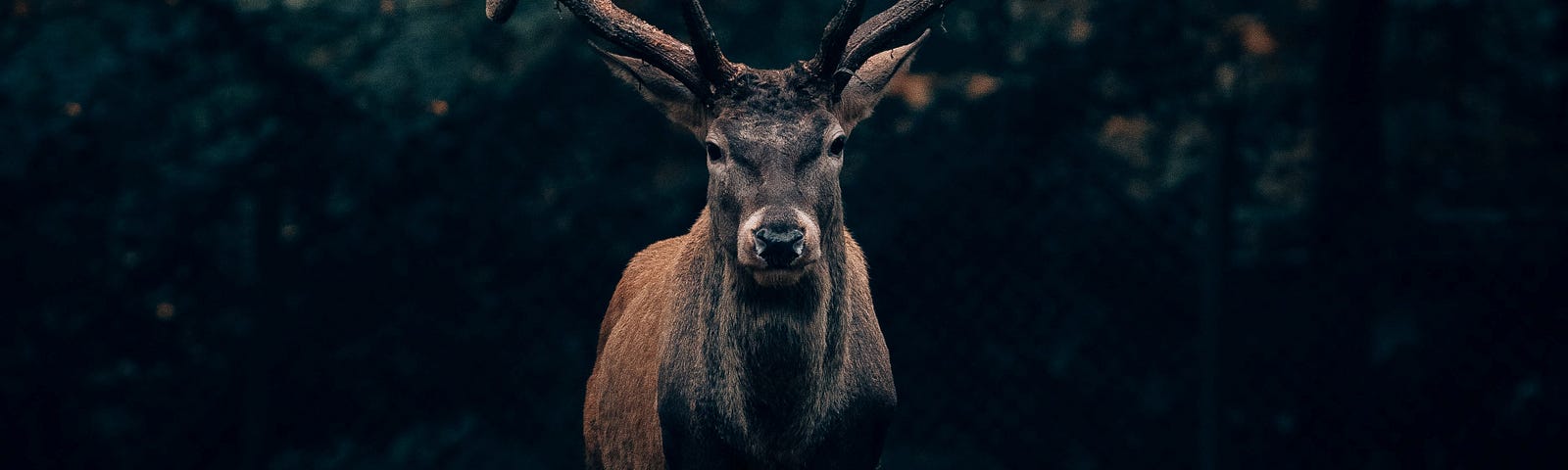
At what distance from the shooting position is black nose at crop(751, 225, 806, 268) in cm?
354

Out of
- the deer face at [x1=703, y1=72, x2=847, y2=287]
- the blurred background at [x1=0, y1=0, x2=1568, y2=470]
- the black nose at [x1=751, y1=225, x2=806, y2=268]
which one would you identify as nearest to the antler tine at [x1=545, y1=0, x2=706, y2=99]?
the deer face at [x1=703, y1=72, x2=847, y2=287]

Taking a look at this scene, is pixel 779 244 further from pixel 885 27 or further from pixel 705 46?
pixel 885 27

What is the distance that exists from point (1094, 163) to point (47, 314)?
4715 mm

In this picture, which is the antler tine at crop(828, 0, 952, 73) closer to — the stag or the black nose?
the stag

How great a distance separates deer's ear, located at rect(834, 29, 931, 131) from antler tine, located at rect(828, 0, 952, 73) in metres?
0.07

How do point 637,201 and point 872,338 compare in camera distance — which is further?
point 637,201

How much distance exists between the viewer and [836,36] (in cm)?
383

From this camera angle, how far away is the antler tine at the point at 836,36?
381 cm

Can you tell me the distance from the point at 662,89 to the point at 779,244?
0.86 meters

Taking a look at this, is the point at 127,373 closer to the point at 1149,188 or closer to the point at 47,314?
the point at 47,314

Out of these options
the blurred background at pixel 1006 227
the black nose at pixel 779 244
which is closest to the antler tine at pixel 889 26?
the black nose at pixel 779 244

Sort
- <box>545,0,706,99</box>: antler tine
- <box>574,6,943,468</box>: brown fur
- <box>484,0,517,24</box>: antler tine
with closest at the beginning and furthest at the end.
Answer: <box>574,6,943,468</box>: brown fur → <box>545,0,706,99</box>: antler tine → <box>484,0,517,24</box>: antler tine

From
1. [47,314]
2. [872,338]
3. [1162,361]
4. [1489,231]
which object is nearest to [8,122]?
[47,314]

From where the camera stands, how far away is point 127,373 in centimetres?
619
